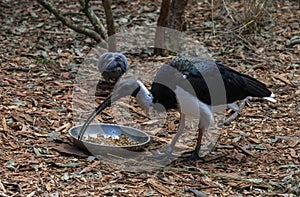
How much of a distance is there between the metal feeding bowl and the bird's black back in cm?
44

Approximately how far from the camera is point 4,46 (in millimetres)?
7930

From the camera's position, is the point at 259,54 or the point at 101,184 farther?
the point at 259,54

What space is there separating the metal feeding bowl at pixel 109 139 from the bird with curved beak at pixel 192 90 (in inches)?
5.6

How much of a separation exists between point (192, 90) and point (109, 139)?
905mm

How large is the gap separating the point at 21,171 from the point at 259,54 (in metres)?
4.01

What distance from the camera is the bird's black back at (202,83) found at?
5344 millimetres

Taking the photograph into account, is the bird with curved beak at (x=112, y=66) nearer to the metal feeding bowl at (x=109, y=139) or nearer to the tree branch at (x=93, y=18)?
the tree branch at (x=93, y=18)

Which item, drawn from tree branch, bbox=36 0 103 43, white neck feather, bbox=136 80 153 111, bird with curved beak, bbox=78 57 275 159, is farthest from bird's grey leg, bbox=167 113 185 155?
tree branch, bbox=36 0 103 43

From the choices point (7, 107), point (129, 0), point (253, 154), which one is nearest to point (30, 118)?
point (7, 107)

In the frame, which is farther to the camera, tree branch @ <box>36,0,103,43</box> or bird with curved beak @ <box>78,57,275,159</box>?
tree branch @ <box>36,0,103,43</box>

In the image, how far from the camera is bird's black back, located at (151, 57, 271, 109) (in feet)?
17.5

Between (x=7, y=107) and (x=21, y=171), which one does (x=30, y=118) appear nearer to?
(x=7, y=107)

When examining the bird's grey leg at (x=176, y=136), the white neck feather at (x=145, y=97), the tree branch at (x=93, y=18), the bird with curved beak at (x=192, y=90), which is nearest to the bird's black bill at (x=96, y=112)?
the bird with curved beak at (x=192, y=90)

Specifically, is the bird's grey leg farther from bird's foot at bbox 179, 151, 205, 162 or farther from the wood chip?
the wood chip
